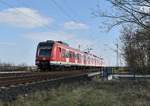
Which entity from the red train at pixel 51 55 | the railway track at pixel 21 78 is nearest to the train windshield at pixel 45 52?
the red train at pixel 51 55

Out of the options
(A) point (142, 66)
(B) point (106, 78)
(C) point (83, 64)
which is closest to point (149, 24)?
(A) point (142, 66)

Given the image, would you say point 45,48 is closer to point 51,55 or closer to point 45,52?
point 45,52

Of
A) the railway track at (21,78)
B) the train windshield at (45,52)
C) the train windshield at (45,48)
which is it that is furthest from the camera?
the train windshield at (45,48)

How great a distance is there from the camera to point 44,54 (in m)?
45.2

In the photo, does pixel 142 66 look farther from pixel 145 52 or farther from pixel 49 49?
pixel 49 49

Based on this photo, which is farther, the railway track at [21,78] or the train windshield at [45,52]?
the train windshield at [45,52]

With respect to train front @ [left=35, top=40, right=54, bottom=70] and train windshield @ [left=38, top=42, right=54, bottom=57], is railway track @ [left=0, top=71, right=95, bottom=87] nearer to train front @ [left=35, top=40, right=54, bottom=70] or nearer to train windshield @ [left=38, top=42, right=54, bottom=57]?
train front @ [left=35, top=40, right=54, bottom=70]

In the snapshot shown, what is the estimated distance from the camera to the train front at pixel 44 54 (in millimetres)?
44625

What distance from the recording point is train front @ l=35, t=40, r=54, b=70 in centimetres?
4462

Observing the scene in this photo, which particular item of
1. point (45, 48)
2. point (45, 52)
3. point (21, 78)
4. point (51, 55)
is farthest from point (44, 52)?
point (21, 78)

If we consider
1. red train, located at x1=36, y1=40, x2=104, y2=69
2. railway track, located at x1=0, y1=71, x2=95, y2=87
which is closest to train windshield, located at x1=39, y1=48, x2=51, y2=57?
red train, located at x1=36, y1=40, x2=104, y2=69

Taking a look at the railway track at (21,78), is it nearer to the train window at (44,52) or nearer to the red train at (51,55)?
the red train at (51,55)

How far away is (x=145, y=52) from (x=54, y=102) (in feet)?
53.4

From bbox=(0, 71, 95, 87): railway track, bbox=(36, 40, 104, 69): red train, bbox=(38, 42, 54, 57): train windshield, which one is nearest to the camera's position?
bbox=(0, 71, 95, 87): railway track
